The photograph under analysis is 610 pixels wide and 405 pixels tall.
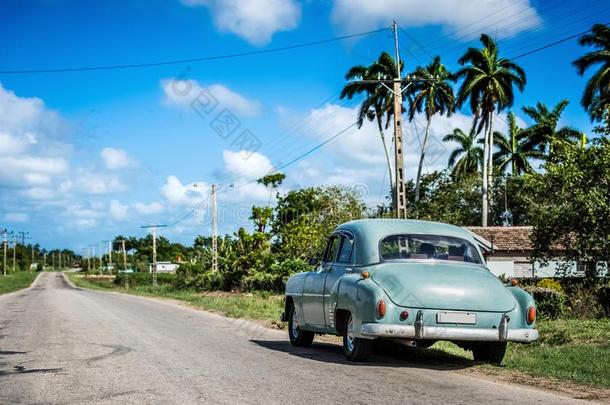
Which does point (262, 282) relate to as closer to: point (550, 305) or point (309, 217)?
point (309, 217)

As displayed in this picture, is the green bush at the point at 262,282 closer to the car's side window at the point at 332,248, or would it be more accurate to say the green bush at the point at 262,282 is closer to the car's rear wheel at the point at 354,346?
the car's side window at the point at 332,248

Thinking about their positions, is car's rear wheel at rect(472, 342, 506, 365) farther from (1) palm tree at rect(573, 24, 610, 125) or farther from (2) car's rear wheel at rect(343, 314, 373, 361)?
(1) palm tree at rect(573, 24, 610, 125)

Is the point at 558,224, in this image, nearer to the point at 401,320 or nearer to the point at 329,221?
the point at 401,320

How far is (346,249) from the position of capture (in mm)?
10398

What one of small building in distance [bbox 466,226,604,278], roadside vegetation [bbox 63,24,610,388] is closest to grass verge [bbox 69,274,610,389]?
roadside vegetation [bbox 63,24,610,388]

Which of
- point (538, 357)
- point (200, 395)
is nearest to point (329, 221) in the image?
point (538, 357)

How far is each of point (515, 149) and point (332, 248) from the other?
5797 centimetres

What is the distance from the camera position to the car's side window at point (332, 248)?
10812 mm

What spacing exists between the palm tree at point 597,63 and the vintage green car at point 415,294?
39.1 m

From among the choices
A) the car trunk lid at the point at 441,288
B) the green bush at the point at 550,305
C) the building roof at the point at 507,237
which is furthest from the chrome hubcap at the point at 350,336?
the building roof at the point at 507,237

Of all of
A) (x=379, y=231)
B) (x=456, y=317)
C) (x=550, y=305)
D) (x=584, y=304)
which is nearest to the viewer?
(x=456, y=317)

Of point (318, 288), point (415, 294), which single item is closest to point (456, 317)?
point (415, 294)

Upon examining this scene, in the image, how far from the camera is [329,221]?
49.6 meters

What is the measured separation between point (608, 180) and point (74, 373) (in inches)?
768
